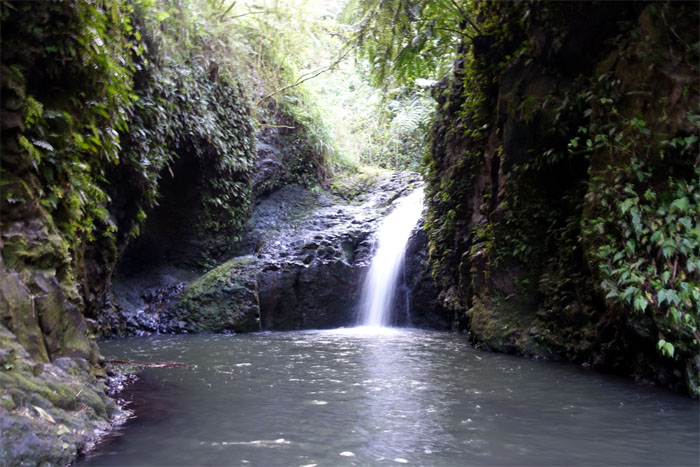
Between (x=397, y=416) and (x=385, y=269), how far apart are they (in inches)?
303

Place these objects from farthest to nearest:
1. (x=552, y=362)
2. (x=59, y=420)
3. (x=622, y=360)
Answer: (x=552, y=362) → (x=622, y=360) → (x=59, y=420)

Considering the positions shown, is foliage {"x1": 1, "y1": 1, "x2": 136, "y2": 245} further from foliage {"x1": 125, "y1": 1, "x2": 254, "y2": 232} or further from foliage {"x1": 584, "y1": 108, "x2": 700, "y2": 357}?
foliage {"x1": 584, "y1": 108, "x2": 700, "y2": 357}

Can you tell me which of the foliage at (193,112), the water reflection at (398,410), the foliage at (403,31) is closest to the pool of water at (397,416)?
the water reflection at (398,410)

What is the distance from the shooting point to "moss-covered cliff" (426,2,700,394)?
4.47 m

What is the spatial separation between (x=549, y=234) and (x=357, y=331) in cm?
480

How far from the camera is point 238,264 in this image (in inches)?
437

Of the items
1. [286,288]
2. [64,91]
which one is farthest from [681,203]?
[286,288]

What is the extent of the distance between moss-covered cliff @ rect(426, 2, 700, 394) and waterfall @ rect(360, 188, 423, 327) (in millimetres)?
2329

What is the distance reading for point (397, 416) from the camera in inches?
146

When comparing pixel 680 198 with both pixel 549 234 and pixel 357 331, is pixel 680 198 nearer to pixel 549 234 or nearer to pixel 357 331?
pixel 549 234

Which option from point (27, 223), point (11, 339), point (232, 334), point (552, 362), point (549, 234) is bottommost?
point (232, 334)

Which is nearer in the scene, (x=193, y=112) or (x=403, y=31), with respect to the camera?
(x=403, y=31)

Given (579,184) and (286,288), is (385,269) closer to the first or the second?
(286,288)

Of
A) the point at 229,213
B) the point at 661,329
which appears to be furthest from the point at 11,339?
the point at 229,213
